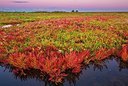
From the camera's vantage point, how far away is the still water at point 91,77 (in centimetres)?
848

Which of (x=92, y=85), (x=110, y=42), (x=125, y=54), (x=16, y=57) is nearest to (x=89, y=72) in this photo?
(x=92, y=85)

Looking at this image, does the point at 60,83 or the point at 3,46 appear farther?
the point at 3,46

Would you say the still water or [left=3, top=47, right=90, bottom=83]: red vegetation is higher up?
[left=3, top=47, right=90, bottom=83]: red vegetation

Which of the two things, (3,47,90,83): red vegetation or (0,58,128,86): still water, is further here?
(3,47,90,83): red vegetation

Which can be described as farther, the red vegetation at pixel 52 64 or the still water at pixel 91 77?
the red vegetation at pixel 52 64

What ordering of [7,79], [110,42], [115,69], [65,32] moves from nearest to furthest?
[7,79] < [115,69] < [110,42] < [65,32]

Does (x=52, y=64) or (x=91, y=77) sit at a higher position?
(x=52, y=64)

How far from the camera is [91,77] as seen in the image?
898 centimetres

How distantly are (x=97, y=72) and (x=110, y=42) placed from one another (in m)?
5.02

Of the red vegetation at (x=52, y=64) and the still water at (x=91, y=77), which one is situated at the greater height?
the red vegetation at (x=52, y=64)

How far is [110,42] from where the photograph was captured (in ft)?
46.6

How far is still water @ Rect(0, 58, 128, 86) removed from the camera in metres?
8.48

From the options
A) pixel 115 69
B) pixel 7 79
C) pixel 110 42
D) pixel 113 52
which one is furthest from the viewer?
pixel 110 42

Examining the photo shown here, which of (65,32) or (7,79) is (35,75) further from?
(65,32)
